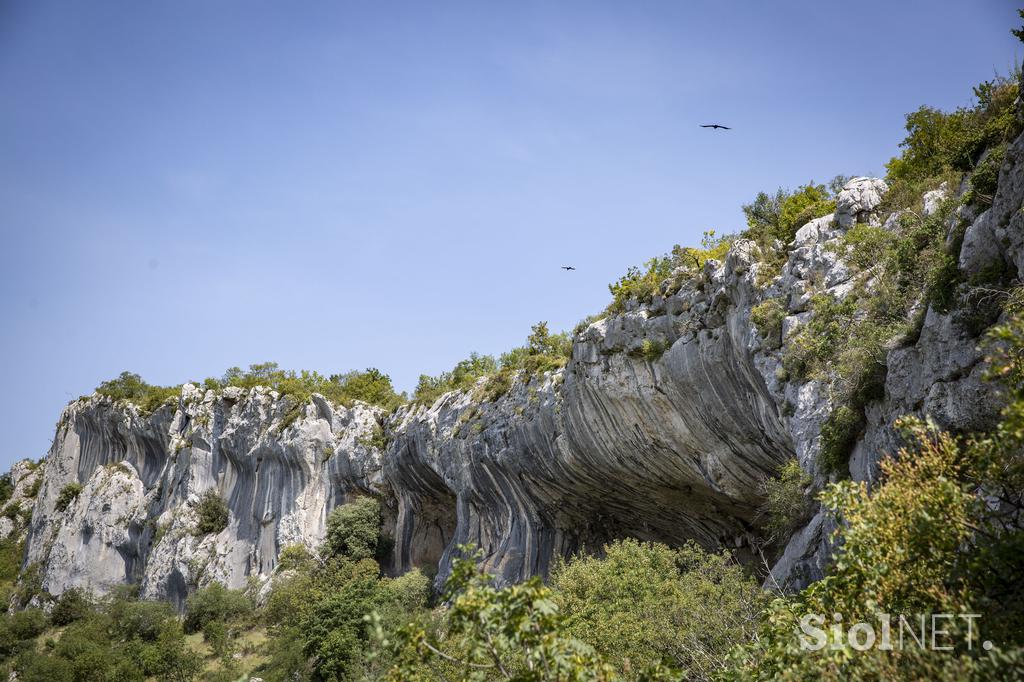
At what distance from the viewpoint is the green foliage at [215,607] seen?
1700 inches

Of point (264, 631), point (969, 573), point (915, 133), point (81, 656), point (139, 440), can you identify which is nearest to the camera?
point (969, 573)

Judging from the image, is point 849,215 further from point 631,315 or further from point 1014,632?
point 1014,632

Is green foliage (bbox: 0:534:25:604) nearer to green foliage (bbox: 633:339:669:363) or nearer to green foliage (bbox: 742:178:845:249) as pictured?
green foliage (bbox: 633:339:669:363)

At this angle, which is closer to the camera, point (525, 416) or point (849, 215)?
point (849, 215)

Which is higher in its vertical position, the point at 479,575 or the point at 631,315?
the point at 631,315

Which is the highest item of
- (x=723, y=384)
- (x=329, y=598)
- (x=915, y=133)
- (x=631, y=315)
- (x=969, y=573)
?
(x=915, y=133)

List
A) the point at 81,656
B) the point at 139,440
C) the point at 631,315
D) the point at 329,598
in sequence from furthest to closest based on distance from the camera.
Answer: the point at 139,440 < the point at 81,656 < the point at 329,598 < the point at 631,315

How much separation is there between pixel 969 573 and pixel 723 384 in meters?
14.4

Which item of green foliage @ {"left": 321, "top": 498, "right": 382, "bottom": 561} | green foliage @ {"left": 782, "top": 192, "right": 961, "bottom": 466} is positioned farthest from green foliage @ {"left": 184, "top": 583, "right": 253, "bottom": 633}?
green foliage @ {"left": 782, "top": 192, "right": 961, "bottom": 466}

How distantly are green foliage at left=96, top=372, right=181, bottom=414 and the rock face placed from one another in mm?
1018

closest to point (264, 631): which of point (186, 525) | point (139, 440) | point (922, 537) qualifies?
point (186, 525)

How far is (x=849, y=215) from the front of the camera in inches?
674

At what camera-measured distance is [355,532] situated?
42344 millimetres

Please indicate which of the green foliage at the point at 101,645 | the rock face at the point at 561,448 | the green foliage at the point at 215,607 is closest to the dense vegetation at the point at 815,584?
the green foliage at the point at 101,645
